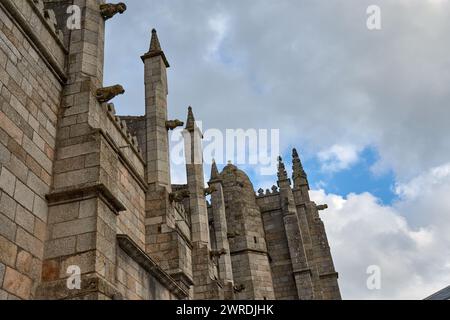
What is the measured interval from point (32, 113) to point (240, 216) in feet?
58.5

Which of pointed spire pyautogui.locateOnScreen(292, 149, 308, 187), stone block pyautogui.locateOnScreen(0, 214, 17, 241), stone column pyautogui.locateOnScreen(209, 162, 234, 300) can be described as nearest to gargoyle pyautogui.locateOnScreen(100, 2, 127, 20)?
stone block pyautogui.locateOnScreen(0, 214, 17, 241)

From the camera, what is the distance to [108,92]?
7.32 meters

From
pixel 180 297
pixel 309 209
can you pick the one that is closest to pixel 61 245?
pixel 180 297

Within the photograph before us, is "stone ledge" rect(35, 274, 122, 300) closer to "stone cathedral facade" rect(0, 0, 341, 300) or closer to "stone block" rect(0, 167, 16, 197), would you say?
"stone cathedral facade" rect(0, 0, 341, 300)

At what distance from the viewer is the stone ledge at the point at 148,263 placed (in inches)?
287

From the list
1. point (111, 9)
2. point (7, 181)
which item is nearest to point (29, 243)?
point (7, 181)

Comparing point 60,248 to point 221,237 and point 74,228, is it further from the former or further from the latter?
point 221,237

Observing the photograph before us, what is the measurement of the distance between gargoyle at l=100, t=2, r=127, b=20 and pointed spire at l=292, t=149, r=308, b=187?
62.3 feet

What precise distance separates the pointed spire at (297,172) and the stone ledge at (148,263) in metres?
17.4

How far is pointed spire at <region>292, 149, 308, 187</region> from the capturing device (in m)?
26.4

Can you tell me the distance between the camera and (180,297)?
9.71m

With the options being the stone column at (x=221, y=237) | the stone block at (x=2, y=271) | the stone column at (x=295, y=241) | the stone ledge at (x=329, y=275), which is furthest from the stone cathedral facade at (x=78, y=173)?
the stone ledge at (x=329, y=275)

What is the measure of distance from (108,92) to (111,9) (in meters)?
2.33

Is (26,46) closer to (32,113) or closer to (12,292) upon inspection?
(32,113)
